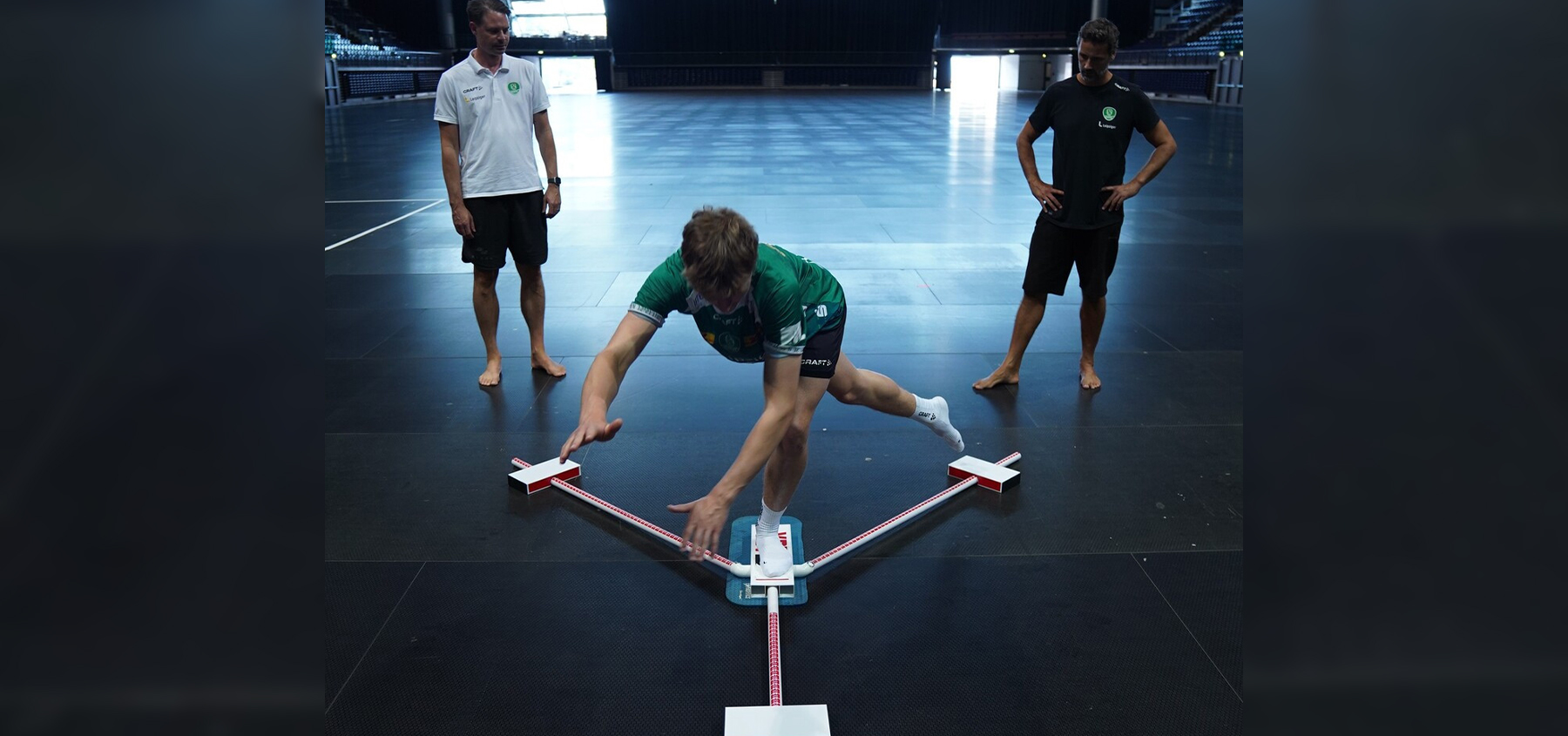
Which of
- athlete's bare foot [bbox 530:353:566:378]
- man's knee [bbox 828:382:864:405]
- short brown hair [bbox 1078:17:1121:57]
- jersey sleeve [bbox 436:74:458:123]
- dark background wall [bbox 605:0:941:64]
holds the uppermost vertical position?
dark background wall [bbox 605:0:941:64]

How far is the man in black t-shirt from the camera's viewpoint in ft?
16.3

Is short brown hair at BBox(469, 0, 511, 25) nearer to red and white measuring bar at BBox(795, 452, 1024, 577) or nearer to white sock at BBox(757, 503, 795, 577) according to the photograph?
white sock at BBox(757, 503, 795, 577)

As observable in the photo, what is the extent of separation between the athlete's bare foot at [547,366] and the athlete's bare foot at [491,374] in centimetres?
21

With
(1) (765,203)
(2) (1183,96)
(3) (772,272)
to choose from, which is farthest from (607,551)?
(2) (1183,96)

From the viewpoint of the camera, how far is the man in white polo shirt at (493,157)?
508 centimetres

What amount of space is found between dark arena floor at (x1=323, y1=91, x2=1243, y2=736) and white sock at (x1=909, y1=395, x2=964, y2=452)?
20 centimetres

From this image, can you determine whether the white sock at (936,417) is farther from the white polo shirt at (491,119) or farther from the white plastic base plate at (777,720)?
the white polo shirt at (491,119)

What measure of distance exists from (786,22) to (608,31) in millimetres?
8533

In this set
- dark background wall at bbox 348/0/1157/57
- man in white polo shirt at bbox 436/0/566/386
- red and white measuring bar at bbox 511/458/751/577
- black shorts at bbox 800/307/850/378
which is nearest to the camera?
black shorts at bbox 800/307/850/378

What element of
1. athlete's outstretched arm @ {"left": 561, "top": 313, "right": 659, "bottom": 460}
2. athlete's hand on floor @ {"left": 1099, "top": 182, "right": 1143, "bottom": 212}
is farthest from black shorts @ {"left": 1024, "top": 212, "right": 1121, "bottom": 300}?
athlete's outstretched arm @ {"left": 561, "top": 313, "right": 659, "bottom": 460}

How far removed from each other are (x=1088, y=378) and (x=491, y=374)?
3.25 meters

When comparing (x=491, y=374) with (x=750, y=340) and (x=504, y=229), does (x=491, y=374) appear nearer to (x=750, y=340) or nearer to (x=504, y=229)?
(x=504, y=229)
